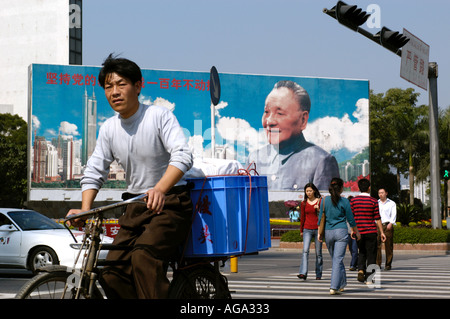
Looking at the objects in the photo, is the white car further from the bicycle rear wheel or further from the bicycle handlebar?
the bicycle handlebar

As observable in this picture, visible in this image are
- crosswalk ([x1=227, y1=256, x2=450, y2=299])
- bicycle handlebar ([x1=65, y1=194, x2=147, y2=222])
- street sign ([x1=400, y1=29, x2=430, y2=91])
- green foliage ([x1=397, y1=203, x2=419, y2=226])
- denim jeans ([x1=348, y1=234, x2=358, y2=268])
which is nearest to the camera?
bicycle handlebar ([x1=65, y1=194, x2=147, y2=222])

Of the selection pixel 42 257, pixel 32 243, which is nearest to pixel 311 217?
pixel 42 257

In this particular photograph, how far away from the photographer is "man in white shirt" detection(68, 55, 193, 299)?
4395mm

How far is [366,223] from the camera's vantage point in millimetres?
13172

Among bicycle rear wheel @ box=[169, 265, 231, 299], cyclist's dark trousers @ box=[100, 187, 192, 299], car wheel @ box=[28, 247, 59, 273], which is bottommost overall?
car wheel @ box=[28, 247, 59, 273]

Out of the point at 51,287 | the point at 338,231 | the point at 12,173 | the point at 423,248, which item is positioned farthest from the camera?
the point at 12,173

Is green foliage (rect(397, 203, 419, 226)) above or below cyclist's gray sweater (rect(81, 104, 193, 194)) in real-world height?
below

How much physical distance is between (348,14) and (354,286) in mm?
4805

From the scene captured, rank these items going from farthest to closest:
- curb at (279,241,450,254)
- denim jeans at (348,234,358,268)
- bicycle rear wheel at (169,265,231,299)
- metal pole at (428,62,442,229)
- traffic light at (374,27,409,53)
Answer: curb at (279,241,450,254) → metal pole at (428,62,442,229) → traffic light at (374,27,409,53) → denim jeans at (348,234,358,268) → bicycle rear wheel at (169,265,231,299)

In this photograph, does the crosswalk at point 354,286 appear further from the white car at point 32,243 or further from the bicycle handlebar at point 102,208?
the bicycle handlebar at point 102,208

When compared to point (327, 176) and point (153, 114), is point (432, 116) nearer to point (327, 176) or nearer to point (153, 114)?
point (153, 114)

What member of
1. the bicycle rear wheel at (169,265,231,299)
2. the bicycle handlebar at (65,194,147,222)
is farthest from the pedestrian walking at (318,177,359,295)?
the bicycle handlebar at (65,194,147,222)

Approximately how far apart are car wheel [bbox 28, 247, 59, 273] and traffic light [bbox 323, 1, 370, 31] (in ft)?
22.5

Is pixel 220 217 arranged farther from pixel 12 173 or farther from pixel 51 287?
pixel 12 173
